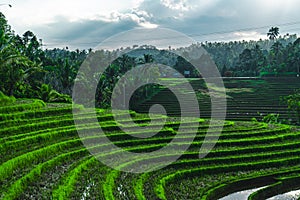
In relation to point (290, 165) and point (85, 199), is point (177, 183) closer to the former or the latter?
point (85, 199)

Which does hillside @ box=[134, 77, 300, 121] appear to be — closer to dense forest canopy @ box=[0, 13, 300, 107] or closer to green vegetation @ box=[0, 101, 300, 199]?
dense forest canopy @ box=[0, 13, 300, 107]

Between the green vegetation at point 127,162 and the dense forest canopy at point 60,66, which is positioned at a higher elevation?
the dense forest canopy at point 60,66

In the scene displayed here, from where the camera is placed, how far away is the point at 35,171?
31.7 feet

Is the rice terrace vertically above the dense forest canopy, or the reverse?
the dense forest canopy

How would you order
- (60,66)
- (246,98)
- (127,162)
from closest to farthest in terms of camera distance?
1. (127,162)
2. (60,66)
3. (246,98)

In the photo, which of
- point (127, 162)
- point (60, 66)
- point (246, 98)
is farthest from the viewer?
point (246, 98)

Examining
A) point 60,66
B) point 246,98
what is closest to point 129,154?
point 60,66

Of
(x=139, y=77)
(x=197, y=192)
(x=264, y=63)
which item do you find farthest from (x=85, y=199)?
(x=264, y=63)

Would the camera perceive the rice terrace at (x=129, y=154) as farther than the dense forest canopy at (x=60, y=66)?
No

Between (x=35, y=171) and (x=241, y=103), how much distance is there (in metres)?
25.9

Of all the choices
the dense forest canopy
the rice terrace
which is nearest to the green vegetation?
the rice terrace

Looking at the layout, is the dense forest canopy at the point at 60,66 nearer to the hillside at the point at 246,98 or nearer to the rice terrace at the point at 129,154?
the rice terrace at the point at 129,154

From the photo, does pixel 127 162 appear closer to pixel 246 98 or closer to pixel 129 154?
pixel 129 154

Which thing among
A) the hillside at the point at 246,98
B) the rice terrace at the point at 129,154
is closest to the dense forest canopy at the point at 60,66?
the rice terrace at the point at 129,154
